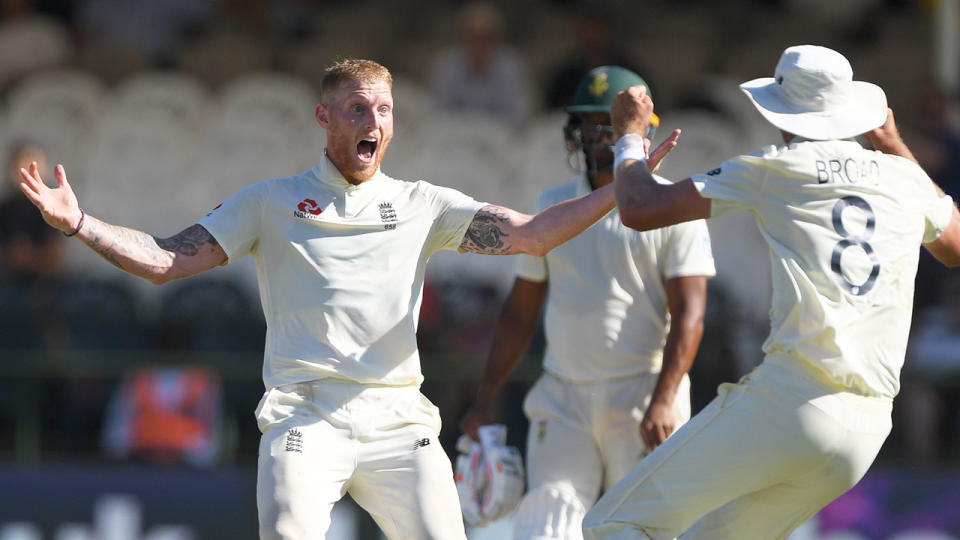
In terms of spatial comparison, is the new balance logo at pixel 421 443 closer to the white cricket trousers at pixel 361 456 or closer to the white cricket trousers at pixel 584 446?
the white cricket trousers at pixel 361 456

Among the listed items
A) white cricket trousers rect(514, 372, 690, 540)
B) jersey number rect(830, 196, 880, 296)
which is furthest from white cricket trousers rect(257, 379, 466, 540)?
jersey number rect(830, 196, 880, 296)

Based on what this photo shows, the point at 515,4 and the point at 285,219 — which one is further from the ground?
the point at 515,4

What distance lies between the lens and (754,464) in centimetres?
477

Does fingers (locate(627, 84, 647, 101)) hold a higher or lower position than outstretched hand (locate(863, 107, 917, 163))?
higher

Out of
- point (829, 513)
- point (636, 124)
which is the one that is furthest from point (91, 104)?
point (636, 124)

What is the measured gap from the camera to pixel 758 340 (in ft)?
30.9

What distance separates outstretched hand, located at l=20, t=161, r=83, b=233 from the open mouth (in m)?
0.96

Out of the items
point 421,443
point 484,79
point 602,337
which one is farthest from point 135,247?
point 484,79

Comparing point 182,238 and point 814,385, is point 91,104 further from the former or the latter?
point 814,385

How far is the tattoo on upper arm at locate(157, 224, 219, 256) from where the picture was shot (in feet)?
16.6

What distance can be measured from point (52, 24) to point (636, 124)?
8147 millimetres

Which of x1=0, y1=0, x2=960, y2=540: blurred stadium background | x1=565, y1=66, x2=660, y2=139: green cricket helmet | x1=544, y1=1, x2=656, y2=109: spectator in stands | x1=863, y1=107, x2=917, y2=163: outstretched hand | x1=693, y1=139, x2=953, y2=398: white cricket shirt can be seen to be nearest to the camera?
x1=693, y1=139, x2=953, y2=398: white cricket shirt

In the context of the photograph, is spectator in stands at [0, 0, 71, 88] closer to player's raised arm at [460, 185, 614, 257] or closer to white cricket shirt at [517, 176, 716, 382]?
white cricket shirt at [517, 176, 716, 382]

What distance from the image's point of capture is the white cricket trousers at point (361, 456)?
16.3ft
